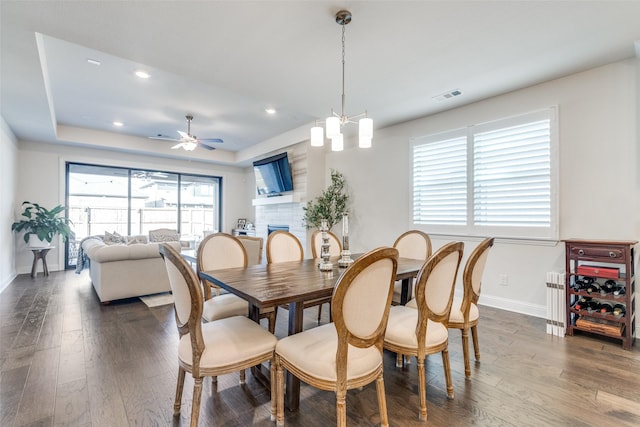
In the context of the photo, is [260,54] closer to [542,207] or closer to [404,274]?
[404,274]

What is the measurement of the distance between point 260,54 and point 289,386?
2.77 meters

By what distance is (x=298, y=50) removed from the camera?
2.72 meters

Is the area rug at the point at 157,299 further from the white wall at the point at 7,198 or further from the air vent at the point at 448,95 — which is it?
the air vent at the point at 448,95

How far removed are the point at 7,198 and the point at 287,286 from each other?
240 inches

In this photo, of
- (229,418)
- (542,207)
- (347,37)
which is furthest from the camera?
(542,207)

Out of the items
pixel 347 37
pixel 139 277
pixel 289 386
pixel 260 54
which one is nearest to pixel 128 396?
pixel 289 386

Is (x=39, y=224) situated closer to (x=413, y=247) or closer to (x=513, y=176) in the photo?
(x=413, y=247)

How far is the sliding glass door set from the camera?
666 cm

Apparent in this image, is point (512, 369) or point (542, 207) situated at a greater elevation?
point (542, 207)

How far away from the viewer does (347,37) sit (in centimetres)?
253

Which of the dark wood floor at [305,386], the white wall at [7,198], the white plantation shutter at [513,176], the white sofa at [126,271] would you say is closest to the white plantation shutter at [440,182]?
the white plantation shutter at [513,176]

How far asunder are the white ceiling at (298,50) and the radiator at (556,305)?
2186 mm

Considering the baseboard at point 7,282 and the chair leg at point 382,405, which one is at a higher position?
the chair leg at point 382,405

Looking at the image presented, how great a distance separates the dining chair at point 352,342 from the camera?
1.34 meters
